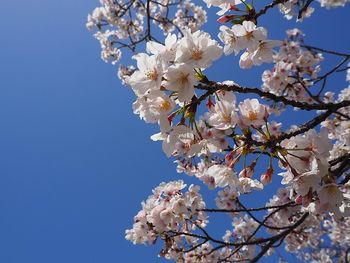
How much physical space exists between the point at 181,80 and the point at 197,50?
19 cm

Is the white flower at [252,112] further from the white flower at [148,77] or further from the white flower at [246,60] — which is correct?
the white flower at [246,60]

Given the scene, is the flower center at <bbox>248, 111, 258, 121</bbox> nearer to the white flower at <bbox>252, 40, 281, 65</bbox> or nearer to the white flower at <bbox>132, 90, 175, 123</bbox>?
the white flower at <bbox>132, 90, 175, 123</bbox>

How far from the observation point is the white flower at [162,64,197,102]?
1.56m

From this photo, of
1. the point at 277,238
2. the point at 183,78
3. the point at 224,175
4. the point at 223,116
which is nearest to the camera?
the point at 183,78

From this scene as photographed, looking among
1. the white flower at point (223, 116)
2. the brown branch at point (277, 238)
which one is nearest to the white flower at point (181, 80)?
the white flower at point (223, 116)

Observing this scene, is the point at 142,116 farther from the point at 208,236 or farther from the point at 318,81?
the point at 318,81

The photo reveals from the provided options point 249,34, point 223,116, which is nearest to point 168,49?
point 223,116

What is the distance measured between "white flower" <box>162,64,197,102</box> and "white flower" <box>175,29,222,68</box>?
55 mm

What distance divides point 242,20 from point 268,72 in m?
4.75

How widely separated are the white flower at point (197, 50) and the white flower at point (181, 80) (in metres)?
0.06

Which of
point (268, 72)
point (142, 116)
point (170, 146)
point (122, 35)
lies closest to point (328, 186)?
point (170, 146)

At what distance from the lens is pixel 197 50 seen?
1.64m

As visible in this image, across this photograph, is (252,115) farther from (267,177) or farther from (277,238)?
(277,238)

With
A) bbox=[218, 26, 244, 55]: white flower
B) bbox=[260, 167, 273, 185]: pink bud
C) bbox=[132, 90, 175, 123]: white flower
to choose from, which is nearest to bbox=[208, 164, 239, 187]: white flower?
bbox=[260, 167, 273, 185]: pink bud
